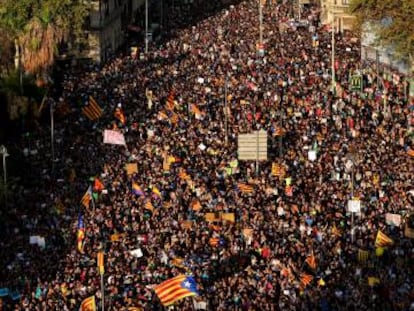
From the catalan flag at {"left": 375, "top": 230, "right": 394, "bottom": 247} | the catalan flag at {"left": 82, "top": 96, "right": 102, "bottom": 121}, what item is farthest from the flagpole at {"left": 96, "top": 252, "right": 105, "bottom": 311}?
the catalan flag at {"left": 82, "top": 96, "right": 102, "bottom": 121}

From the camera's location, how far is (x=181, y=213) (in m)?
50.0

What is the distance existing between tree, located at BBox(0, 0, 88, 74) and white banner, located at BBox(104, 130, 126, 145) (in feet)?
58.1

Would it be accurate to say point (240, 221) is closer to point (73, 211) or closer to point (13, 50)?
point (73, 211)

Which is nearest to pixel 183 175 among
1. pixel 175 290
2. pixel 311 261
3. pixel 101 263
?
pixel 311 261

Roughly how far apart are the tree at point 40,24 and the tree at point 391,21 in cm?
1786

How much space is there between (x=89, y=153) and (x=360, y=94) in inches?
694

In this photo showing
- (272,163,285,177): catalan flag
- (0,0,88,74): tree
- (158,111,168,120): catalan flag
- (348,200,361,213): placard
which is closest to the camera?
(348,200,361,213): placard

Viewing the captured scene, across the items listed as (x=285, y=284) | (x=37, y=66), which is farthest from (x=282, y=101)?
(x=285, y=284)

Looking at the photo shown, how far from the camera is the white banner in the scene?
5716cm

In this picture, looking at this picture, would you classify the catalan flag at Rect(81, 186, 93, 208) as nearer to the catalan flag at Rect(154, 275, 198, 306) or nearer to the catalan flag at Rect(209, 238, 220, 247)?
the catalan flag at Rect(209, 238, 220, 247)

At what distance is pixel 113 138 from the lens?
5716 cm

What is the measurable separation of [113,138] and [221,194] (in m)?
7.31

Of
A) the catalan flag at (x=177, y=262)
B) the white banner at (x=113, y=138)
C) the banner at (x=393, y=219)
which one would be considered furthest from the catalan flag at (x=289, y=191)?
the white banner at (x=113, y=138)

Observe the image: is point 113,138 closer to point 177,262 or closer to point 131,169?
point 131,169
